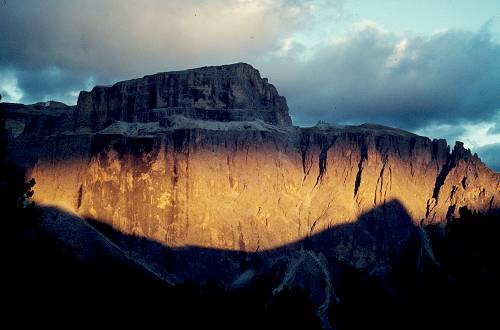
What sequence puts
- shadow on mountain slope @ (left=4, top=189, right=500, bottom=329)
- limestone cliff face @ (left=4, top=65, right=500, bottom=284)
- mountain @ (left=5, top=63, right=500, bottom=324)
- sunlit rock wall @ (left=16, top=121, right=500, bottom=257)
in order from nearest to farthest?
1. shadow on mountain slope @ (left=4, top=189, right=500, bottom=329)
2. mountain @ (left=5, top=63, right=500, bottom=324)
3. sunlit rock wall @ (left=16, top=121, right=500, bottom=257)
4. limestone cliff face @ (left=4, top=65, right=500, bottom=284)

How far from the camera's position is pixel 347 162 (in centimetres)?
18125

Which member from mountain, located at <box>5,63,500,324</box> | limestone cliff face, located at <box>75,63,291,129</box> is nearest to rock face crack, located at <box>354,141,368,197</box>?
mountain, located at <box>5,63,500,324</box>

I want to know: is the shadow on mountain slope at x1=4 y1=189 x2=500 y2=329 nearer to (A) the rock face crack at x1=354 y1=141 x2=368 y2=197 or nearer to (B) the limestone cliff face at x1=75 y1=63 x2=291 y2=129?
(A) the rock face crack at x1=354 y1=141 x2=368 y2=197

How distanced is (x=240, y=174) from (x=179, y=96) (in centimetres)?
2789

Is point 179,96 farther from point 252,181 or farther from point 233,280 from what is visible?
point 233,280

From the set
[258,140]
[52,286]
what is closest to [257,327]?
[52,286]

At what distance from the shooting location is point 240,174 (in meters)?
169

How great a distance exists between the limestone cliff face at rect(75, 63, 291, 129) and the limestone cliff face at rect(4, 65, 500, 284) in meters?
0.31

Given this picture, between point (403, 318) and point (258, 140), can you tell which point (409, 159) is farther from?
point (403, 318)

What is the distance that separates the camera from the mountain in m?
158

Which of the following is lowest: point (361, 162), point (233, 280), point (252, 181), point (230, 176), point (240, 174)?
point (233, 280)

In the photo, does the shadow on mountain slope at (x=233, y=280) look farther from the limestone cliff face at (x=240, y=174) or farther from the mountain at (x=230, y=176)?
the limestone cliff face at (x=240, y=174)

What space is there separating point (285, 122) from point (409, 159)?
116 ft

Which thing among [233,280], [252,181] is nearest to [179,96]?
[252,181]
